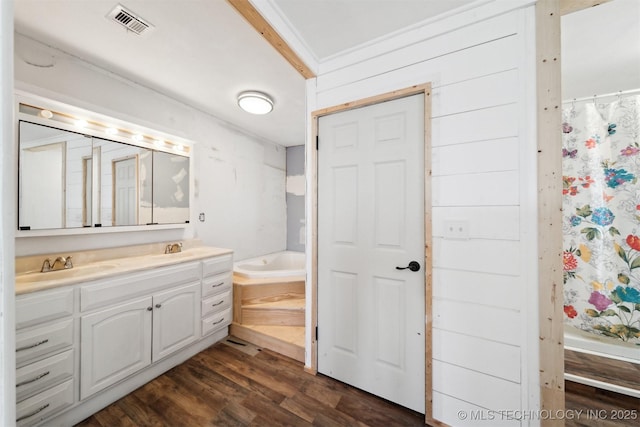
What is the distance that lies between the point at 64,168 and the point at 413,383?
285cm

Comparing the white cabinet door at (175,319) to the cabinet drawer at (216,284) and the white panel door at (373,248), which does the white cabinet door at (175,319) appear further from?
the white panel door at (373,248)

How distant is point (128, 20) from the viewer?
4.86 ft

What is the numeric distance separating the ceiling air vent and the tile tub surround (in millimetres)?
1589

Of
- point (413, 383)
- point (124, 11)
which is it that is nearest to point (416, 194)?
point (413, 383)

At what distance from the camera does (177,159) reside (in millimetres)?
2479

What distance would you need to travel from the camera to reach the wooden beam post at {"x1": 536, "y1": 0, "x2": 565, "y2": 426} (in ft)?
3.84

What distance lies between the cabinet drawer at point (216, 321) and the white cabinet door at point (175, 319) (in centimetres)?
7

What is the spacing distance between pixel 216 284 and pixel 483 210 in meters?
2.23

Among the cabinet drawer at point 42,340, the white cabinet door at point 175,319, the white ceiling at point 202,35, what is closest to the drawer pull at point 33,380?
the cabinet drawer at point 42,340

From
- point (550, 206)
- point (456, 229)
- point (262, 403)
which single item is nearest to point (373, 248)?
point (456, 229)

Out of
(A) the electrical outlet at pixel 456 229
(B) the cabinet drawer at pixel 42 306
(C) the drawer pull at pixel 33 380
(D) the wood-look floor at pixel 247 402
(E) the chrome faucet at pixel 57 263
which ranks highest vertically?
(A) the electrical outlet at pixel 456 229

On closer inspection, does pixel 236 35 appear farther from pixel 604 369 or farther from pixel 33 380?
pixel 604 369

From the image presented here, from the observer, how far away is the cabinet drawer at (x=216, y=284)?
217 cm

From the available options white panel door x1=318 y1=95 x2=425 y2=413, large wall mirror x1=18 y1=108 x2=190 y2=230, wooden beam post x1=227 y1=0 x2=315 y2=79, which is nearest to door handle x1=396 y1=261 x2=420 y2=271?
white panel door x1=318 y1=95 x2=425 y2=413
